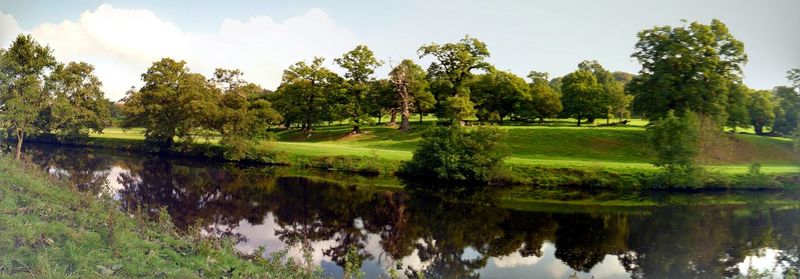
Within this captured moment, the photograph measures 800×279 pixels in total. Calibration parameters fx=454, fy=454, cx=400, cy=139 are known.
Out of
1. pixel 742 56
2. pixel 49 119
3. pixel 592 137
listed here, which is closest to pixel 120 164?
pixel 49 119

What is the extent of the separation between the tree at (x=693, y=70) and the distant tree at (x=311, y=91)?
139 feet

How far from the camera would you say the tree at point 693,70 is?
46781 mm

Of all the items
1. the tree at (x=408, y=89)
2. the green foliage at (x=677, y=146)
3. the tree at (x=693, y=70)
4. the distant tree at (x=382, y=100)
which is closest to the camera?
the green foliage at (x=677, y=146)

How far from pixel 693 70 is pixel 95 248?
2134 inches

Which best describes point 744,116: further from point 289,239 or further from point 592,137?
point 289,239

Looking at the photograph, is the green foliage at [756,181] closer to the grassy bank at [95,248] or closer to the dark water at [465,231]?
the dark water at [465,231]

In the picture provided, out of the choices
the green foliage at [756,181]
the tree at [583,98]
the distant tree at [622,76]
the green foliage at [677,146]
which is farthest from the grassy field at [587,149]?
the distant tree at [622,76]

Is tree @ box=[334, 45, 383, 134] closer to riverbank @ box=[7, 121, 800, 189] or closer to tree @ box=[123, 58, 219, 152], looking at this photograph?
riverbank @ box=[7, 121, 800, 189]

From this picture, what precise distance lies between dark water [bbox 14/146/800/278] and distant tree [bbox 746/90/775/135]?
126 ft

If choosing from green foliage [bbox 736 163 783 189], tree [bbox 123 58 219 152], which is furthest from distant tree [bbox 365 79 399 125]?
green foliage [bbox 736 163 783 189]

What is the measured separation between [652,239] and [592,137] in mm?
33836

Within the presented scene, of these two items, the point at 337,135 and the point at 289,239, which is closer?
the point at 289,239

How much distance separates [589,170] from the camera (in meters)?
37.7

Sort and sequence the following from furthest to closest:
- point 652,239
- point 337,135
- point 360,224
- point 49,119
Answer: point 337,135
point 49,119
point 360,224
point 652,239
